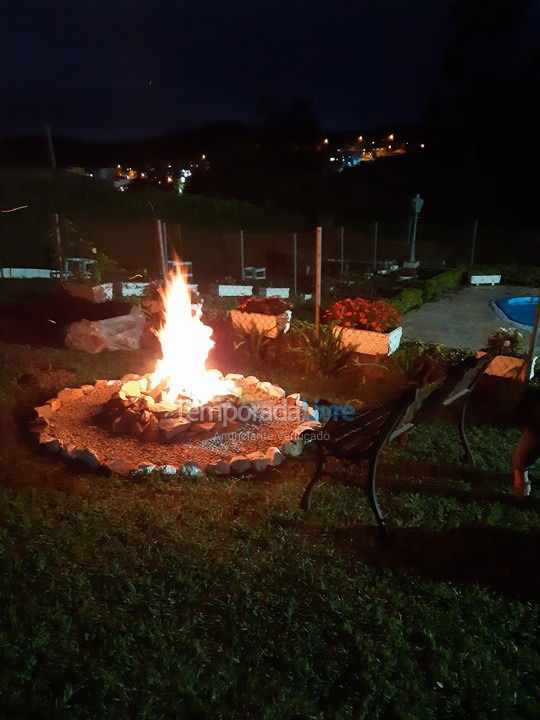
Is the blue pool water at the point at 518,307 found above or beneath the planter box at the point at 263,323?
beneath

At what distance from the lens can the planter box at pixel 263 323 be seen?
8.16 m

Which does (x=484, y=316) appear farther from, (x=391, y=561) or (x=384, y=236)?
(x=384, y=236)

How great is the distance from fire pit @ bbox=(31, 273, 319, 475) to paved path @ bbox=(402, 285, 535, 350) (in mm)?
4236

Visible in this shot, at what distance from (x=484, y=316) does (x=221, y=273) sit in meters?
Result: 10.9

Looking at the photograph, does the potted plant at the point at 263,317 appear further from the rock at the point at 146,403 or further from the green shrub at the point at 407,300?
the green shrub at the point at 407,300

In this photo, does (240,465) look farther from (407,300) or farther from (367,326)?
(407,300)

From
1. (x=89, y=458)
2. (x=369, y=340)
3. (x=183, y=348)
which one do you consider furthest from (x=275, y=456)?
(x=369, y=340)

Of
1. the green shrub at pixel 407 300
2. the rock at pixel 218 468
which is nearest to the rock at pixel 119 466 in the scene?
the rock at pixel 218 468

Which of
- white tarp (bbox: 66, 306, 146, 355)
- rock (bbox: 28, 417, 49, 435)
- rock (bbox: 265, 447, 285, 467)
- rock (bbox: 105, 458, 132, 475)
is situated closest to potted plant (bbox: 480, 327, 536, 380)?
rock (bbox: 265, 447, 285, 467)

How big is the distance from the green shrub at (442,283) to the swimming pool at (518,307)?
1.45 meters

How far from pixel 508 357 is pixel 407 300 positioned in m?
4.92

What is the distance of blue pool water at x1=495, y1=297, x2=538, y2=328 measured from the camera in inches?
487

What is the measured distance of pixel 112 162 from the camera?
61969 millimetres

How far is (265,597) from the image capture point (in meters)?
3.46
